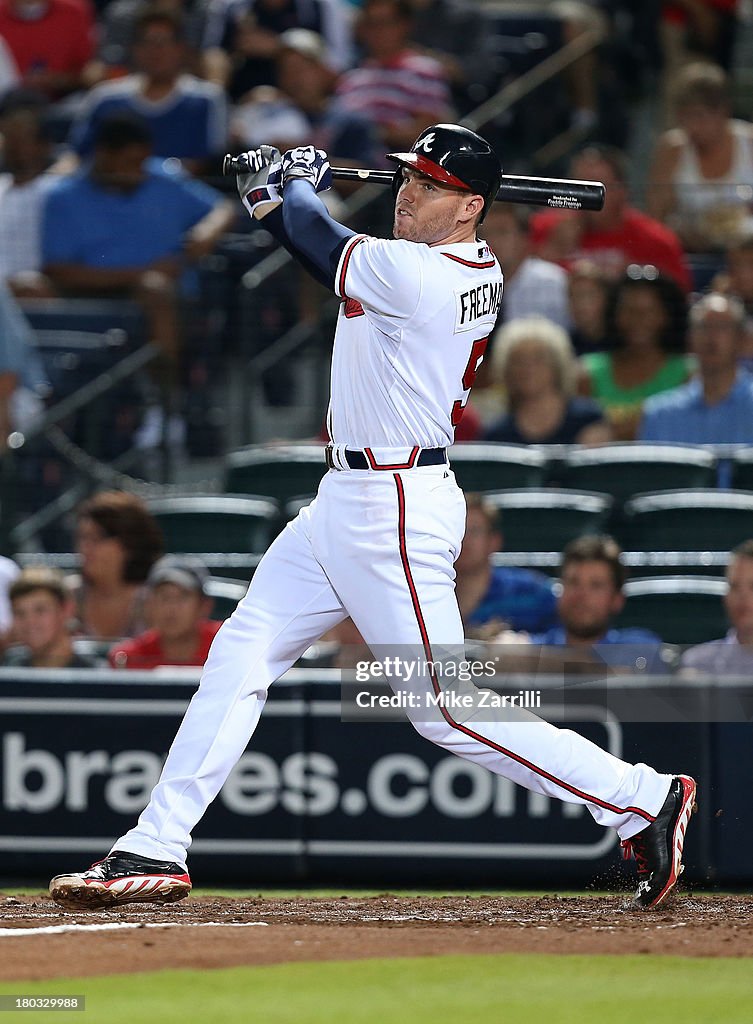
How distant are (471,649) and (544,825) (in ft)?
2.20

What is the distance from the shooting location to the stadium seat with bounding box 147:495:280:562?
739 centimetres

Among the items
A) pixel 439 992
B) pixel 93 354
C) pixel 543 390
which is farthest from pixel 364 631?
pixel 93 354

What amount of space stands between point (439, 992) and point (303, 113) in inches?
271

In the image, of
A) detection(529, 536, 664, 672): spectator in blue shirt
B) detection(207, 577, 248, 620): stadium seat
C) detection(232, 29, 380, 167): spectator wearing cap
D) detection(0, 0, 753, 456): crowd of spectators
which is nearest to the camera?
detection(529, 536, 664, 672): spectator in blue shirt

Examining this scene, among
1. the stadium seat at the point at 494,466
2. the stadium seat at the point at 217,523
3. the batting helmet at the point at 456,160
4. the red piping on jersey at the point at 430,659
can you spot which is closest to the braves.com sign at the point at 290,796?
the stadium seat at the point at 217,523

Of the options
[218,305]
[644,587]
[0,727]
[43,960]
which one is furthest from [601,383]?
[43,960]

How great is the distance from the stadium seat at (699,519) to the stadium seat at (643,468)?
19 cm

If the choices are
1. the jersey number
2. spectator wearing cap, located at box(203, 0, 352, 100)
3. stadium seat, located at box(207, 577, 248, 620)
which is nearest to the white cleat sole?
the jersey number

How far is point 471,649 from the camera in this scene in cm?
611

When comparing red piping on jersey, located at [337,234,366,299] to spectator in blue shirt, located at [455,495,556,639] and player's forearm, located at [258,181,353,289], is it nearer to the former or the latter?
player's forearm, located at [258,181,353,289]

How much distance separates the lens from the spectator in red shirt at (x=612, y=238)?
8.15 m

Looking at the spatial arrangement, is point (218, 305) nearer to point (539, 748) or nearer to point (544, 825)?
point (544, 825)

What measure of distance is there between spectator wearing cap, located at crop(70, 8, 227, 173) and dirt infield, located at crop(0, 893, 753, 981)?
5.36 metres

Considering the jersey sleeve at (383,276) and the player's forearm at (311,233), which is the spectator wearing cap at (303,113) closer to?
the player's forearm at (311,233)
